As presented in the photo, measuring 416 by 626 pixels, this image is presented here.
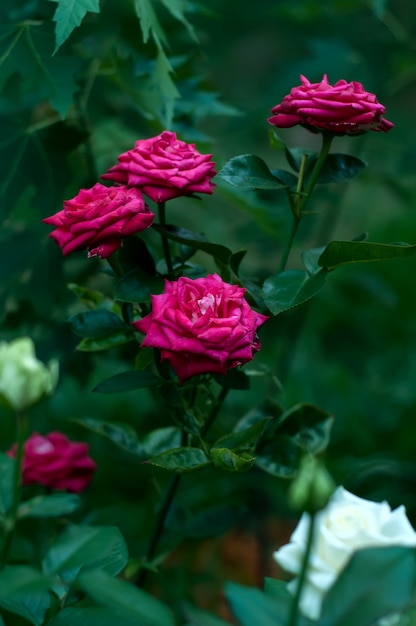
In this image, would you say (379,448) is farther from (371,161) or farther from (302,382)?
(371,161)

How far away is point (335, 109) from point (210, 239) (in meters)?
0.88

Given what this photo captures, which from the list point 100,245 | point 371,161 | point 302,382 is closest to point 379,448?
point 302,382

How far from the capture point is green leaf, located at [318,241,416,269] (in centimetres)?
72

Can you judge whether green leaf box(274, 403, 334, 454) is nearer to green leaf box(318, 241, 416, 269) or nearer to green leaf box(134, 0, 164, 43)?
green leaf box(318, 241, 416, 269)

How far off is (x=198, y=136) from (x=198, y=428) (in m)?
0.52

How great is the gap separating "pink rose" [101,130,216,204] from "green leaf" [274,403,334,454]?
0.25 metres

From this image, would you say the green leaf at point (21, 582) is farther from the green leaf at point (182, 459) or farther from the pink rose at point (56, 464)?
the pink rose at point (56, 464)

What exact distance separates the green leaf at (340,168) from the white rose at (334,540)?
0.36 m

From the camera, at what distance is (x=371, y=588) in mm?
451

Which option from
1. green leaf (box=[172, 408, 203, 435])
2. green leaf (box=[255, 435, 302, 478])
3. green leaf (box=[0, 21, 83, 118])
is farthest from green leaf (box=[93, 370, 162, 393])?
green leaf (box=[0, 21, 83, 118])

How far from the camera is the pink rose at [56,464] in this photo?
0.98 m

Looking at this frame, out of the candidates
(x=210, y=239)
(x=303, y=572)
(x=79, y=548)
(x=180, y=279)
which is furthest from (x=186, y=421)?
(x=210, y=239)

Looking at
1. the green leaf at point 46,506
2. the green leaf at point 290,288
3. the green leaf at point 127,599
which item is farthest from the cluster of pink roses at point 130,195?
the green leaf at point 127,599

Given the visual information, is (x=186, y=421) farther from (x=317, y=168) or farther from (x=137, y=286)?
(x=317, y=168)
